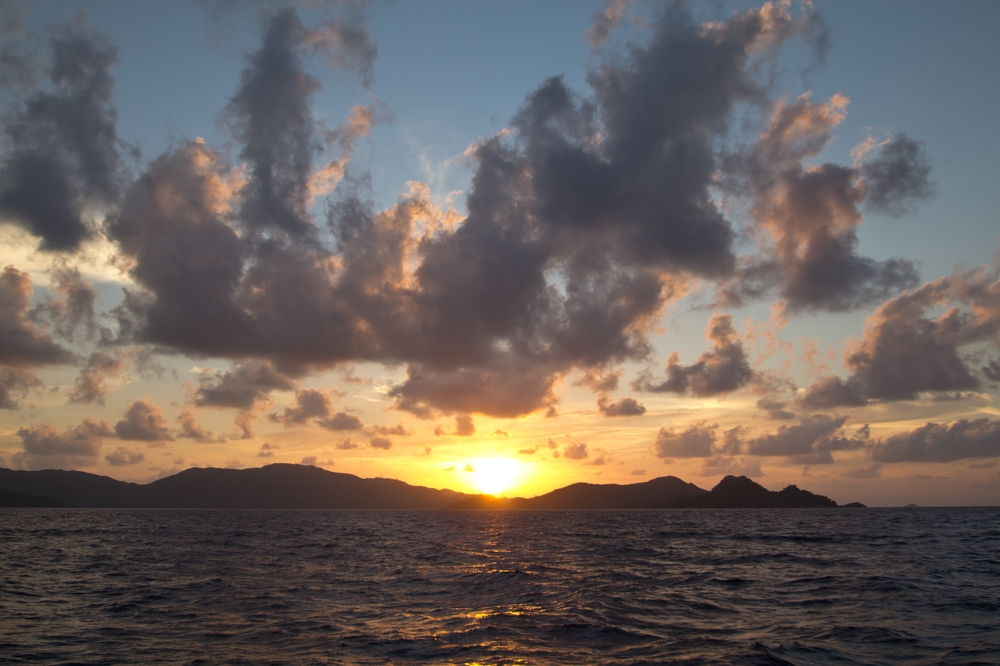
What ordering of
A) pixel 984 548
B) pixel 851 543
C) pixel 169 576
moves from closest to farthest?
1. pixel 169 576
2. pixel 984 548
3. pixel 851 543

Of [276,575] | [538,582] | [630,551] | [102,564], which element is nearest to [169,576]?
[276,575]

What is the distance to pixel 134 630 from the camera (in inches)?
969

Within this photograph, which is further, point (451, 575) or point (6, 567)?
point (6, 567)

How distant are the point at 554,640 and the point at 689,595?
42.5 ft

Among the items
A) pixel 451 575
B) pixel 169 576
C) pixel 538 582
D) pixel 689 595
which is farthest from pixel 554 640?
pixel 169 576

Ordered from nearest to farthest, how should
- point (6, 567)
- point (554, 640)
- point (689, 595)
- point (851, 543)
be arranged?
point (554, 640) → point (689, 595) → point (6, 567) → point (851, 543)

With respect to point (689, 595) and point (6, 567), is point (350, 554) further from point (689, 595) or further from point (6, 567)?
point (689, 595)

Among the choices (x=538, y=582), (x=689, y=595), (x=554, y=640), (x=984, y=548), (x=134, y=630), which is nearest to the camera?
(x=554, y=640)

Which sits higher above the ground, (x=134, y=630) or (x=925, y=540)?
(x=134, y=630)

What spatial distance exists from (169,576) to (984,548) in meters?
73.7

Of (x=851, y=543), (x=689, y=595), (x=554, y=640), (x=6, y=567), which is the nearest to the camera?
(x=554, y=640)

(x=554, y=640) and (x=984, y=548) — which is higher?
(x=554, y=640)

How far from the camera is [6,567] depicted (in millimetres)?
45125

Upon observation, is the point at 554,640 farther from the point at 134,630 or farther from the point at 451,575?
the point at 451,575
